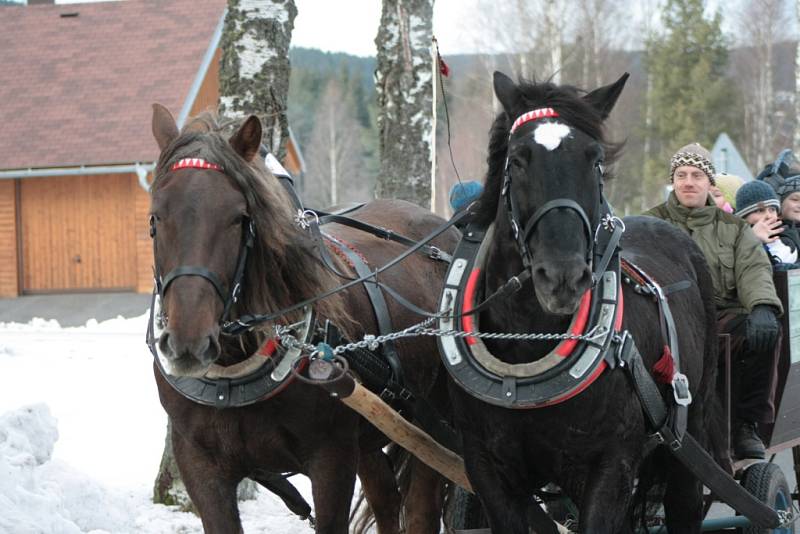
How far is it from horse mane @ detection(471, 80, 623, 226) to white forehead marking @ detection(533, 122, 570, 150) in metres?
0.06

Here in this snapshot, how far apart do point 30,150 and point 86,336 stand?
7.16 m

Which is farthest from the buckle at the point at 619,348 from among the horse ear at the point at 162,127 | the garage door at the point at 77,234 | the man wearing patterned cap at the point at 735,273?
the garage door at the point at 77,234

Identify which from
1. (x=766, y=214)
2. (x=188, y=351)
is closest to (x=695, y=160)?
(x=766, y=214)

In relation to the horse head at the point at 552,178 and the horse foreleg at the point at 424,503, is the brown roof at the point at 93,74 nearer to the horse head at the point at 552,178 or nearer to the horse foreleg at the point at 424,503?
the horse foreleg at the point at 424,503

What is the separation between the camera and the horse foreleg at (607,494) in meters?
3.34

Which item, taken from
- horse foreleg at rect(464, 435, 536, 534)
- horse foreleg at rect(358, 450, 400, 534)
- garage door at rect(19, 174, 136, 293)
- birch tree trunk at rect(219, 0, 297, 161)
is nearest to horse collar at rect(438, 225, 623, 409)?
horse foreleg at rect(464, 435, 536, 534)

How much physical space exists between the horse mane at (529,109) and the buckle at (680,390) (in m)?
0.78

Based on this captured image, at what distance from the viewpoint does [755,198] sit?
17.4ft

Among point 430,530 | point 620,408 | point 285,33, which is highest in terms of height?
point 285,33

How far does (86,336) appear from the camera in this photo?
14.6m

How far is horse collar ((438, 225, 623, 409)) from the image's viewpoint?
3299 millimetres

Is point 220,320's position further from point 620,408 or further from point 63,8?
point 63,8

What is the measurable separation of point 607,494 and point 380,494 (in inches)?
60.8

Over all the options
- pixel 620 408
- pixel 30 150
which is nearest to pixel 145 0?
pixel 30 150
